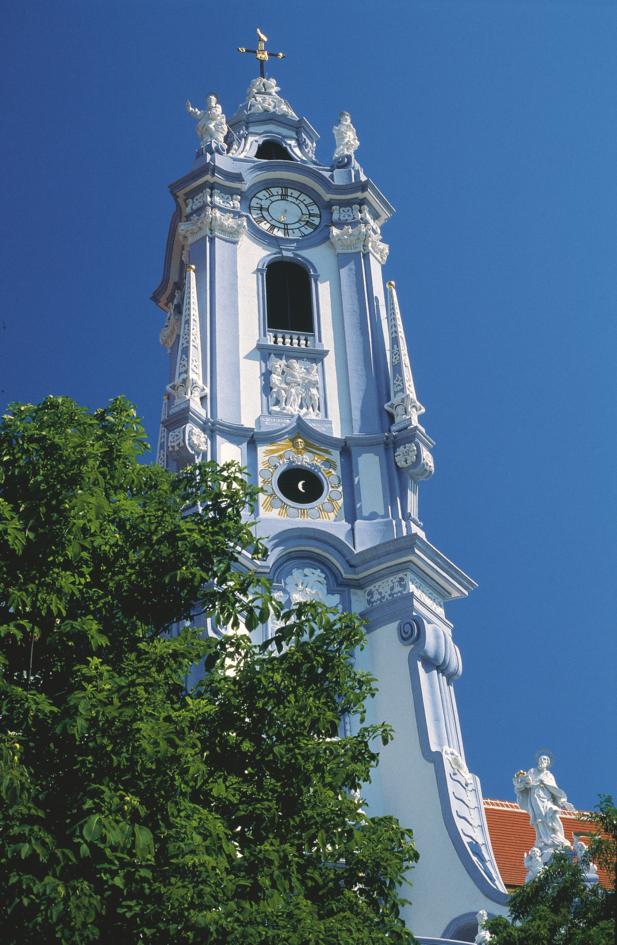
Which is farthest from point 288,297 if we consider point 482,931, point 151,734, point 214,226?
point 151,734

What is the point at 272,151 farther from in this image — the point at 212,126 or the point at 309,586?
the point at 309,586

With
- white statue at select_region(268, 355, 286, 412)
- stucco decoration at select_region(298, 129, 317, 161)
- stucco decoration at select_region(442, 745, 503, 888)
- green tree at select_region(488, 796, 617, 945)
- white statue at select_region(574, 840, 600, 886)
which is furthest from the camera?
stucco decoration at select_region(298, 129, 317, 161)

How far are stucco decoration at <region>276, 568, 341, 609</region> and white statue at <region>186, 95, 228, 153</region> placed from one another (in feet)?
35.8

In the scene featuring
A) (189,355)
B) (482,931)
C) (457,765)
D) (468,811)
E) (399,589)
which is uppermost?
(189,355)

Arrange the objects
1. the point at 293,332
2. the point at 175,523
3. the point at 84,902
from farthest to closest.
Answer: the point at 293,332, the point at 175,523, the point at 84,902

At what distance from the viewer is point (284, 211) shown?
29.5 meters

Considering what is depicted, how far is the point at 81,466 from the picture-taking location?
13.4 meters

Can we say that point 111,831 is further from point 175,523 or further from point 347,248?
point 347,248

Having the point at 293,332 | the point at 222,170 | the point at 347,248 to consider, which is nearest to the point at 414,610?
the point at 293,332

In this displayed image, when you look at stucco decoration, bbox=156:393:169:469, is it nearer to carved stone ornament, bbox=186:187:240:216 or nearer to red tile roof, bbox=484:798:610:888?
carved stone ornament, bbox=186:187:240:216

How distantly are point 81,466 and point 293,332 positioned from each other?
47.2ft

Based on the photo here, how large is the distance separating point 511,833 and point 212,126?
16625mm

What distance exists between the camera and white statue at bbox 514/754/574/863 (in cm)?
1919

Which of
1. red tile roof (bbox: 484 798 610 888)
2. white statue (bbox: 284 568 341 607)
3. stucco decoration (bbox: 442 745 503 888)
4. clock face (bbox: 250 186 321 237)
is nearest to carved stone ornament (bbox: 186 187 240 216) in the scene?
clock face (bbox: 250 186 321 237)
